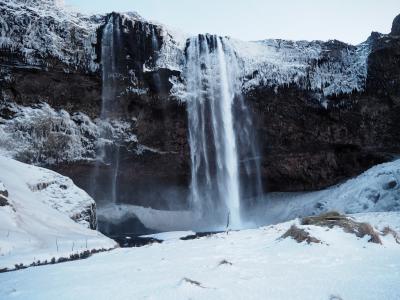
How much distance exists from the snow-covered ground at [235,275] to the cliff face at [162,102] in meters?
20.2

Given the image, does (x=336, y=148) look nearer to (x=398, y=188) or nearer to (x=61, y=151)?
(x=398, y=188)

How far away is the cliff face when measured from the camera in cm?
2430

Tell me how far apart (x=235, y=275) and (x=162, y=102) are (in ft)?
75.7

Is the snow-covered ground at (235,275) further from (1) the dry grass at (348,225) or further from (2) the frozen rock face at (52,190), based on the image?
(2) the frozen rock face at (52,190)

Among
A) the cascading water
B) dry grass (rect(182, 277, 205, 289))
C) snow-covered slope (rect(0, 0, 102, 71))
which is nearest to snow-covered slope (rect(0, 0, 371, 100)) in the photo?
snow-covered slope (rect(0, 0, 102, 71))

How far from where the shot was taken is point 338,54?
2767cm

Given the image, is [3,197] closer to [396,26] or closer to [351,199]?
[351,199]

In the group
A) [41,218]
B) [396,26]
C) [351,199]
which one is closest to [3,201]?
[41,218]

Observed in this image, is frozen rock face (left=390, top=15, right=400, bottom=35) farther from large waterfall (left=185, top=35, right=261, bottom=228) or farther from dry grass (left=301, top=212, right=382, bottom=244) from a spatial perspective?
dry grass (left=301, top=212, right=382, bottom=244)

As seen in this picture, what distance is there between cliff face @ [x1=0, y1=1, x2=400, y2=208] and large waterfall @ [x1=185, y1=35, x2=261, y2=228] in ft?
2.56

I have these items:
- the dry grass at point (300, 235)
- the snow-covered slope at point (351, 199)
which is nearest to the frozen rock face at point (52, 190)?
the dry grass at point (300, 235)

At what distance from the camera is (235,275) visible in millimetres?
4781

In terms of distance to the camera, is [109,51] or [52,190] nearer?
[52,190]

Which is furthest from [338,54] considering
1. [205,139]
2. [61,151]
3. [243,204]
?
[61,151]
